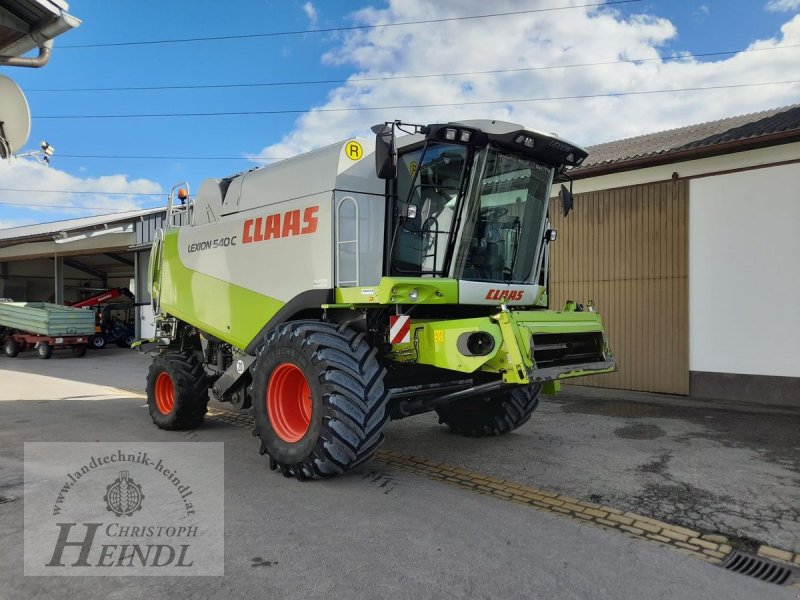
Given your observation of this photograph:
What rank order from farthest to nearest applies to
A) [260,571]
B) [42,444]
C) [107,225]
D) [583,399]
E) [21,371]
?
[107,225], [21,371], [583,399], [42,444], [260,571]

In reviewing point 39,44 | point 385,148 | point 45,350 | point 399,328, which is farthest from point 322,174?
point 45,350

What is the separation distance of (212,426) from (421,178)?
14.1 ft

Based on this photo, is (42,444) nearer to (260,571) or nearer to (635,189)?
(260,571)

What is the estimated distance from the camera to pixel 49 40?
4.53 meters

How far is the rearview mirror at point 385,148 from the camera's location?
4.34m

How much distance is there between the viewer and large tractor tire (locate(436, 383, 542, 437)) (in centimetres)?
592

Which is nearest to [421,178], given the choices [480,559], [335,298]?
[335,298]

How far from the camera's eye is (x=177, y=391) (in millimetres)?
6480

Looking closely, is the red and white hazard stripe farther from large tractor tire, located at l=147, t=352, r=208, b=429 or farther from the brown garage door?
the brown garage door

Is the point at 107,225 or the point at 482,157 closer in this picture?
the point at 482,157

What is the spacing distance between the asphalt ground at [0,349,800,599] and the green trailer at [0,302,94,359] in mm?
12587

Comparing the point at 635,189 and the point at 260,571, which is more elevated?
the point at 635,189

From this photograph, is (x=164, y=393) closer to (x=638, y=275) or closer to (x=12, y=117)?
(x=12, y=117)

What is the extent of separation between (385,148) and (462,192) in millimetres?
869
